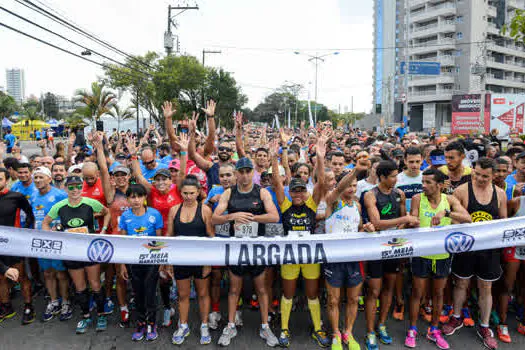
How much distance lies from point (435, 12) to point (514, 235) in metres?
65.7

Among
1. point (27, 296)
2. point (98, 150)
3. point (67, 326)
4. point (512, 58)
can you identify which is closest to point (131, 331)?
point (67, 326)

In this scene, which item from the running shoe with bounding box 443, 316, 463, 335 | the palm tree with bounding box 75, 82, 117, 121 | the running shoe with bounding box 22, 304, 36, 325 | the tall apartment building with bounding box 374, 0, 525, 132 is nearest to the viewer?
the running shoe with bounding box 443, 316, 463, 335

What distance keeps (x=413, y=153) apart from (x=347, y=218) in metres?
1.61

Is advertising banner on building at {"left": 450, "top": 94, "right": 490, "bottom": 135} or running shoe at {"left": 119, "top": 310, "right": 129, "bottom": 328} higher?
advertising banner on building at {"left": 450, "top": 94, "right": 490, "bottom": 135}

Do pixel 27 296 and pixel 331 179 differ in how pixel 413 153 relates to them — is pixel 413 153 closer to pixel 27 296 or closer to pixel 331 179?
pixel 331 179

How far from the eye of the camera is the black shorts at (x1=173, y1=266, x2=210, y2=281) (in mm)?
4605

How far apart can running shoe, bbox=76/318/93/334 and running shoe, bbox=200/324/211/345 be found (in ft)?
4.99

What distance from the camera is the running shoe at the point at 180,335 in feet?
14.9

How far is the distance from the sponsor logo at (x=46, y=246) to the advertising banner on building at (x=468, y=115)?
32.2 meters

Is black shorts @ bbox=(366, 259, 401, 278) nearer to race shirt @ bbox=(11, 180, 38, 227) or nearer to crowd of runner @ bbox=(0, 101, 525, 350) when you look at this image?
crowd of runner @ bbox=(0, 101, 525, 350)

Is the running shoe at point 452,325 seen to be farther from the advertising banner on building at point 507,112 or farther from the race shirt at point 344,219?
the advertising banner on building at point 507,112

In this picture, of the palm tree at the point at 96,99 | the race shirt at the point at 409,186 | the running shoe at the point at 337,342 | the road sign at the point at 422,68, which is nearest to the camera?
the running shoe at the point at 337,342

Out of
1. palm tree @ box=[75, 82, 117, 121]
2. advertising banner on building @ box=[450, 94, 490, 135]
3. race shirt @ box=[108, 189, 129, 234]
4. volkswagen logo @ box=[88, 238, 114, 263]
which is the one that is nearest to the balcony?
advertising banner on building @ box=[450, 94, 490, 135]

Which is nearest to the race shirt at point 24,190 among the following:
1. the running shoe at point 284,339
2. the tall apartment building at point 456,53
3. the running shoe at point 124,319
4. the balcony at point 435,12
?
the running shoe at point 124,319
